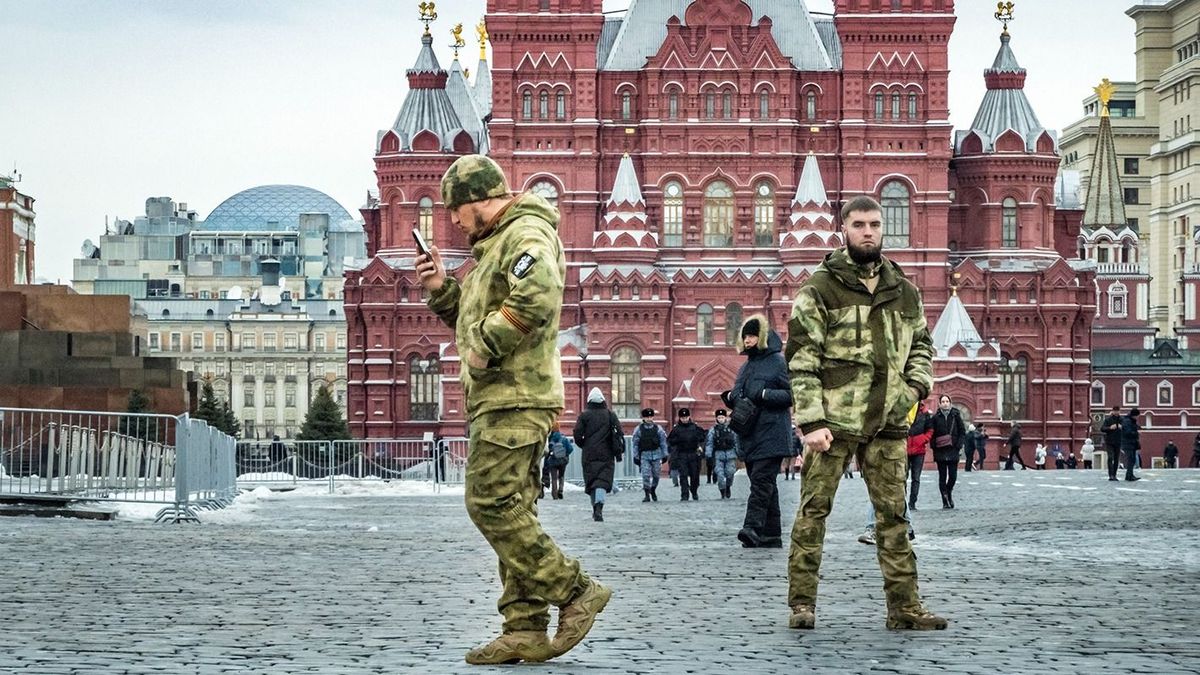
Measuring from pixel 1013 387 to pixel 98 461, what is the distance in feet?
211

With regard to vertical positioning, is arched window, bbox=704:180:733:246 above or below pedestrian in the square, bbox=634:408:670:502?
above

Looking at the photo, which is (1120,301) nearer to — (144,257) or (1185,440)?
(1185,440)

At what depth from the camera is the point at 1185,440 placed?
367 ft

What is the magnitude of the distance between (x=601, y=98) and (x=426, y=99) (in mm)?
7722

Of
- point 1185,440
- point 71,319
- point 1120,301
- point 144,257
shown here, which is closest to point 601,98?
point 1185,440

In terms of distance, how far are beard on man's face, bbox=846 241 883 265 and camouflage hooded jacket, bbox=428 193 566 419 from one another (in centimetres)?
199

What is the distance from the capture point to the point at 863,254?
11.7m

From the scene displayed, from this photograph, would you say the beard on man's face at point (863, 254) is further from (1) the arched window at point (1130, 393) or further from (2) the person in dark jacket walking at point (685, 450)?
(1) the arched window at point (1130, 393)

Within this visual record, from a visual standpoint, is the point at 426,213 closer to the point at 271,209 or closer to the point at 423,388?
the point at 423,388

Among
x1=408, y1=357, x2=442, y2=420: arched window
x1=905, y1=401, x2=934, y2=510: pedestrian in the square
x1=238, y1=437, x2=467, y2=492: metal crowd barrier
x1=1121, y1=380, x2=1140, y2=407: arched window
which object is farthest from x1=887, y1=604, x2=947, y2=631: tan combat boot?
x1=1121, y1=380, x2=1140, y2=407: arched window

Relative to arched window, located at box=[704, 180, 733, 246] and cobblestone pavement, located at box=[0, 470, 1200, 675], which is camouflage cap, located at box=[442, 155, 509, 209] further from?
arched window, located at box=[704, 180, 733, 246]

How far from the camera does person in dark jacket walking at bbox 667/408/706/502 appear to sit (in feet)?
112

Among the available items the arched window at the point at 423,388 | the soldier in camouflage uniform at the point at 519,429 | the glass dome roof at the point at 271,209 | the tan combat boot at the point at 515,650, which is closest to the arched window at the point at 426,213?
the arched window at the point at 423,388

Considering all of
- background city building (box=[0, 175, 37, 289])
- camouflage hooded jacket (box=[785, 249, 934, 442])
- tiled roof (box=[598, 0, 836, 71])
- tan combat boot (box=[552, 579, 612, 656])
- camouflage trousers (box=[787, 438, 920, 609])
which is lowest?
tan combat boot (box=[552, 579, 612, 656])
